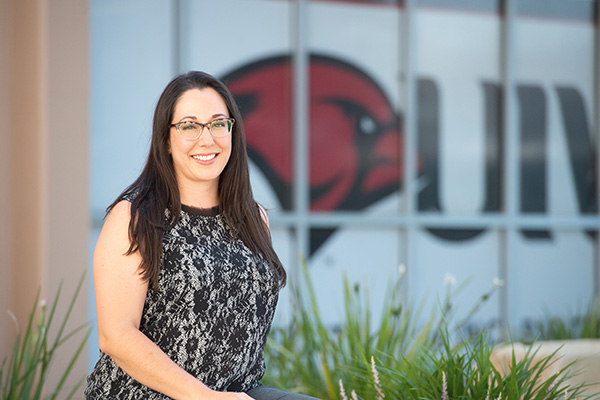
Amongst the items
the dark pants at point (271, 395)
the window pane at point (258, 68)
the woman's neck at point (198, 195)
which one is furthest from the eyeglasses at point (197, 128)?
the window pane at point (258, 68)

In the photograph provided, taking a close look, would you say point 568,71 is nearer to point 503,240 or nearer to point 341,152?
point 503,240

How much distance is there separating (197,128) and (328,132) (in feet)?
9.72

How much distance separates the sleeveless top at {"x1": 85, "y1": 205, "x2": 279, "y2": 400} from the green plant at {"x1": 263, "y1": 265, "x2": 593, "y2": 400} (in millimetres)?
308

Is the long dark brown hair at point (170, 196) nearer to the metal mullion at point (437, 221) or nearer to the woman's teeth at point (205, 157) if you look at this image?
the woman's teeth at point (205, 157)

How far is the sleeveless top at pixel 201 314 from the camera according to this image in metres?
1.87

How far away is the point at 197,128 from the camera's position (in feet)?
6.49

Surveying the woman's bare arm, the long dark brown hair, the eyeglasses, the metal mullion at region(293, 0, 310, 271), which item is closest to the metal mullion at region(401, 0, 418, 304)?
the metal mullion at region(293, 0, 310, 271)

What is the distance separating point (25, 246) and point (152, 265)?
218cm

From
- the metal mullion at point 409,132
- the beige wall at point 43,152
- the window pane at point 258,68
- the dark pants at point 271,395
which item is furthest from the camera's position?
the metal mullion at point 409,132

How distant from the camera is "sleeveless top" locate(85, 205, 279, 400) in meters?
1.87

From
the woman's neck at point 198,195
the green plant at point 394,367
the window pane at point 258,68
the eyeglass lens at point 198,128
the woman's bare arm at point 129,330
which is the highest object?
the window pane at point 258,68

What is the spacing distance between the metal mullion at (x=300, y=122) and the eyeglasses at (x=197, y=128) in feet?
9.05

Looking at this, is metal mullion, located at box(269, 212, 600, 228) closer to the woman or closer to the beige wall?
the beige wall

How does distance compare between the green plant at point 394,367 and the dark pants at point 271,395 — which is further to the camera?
the green plant at point 394,367
